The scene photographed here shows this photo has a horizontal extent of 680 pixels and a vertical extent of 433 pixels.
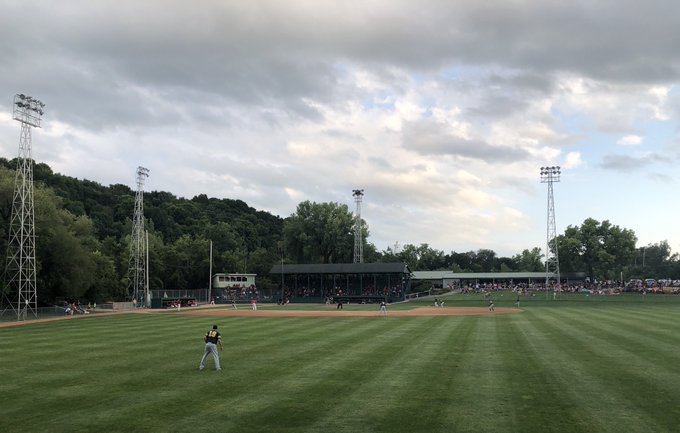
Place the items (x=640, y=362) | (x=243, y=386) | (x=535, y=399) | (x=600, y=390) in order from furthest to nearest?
(x=640, y=362), (x=243, y=386), (x=600, y=390), (x=535, y=399)

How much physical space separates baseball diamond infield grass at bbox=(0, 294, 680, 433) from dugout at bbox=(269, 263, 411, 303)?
5494cm

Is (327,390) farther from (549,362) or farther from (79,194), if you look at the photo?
(79,194)

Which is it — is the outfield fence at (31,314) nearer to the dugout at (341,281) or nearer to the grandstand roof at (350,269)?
the dugout at (341,281)

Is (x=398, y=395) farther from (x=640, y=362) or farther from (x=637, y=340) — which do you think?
(x=637, y=340)

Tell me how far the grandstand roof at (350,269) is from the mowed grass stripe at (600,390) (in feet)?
190

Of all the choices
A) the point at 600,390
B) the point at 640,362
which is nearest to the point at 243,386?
the point at 600,390

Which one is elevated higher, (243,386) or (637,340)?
(243,386)

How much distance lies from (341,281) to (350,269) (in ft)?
12.4

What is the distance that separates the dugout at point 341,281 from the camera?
8419 cm

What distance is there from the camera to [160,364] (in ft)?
67.3

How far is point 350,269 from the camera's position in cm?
8619

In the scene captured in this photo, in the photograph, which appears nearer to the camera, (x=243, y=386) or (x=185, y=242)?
(x=243, y=386)

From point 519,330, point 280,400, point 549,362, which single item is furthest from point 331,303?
point 280,400

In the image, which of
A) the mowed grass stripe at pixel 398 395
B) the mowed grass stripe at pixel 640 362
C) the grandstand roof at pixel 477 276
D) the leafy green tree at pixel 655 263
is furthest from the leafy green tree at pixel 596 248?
the mowed grass stripe at pixel 398 395
